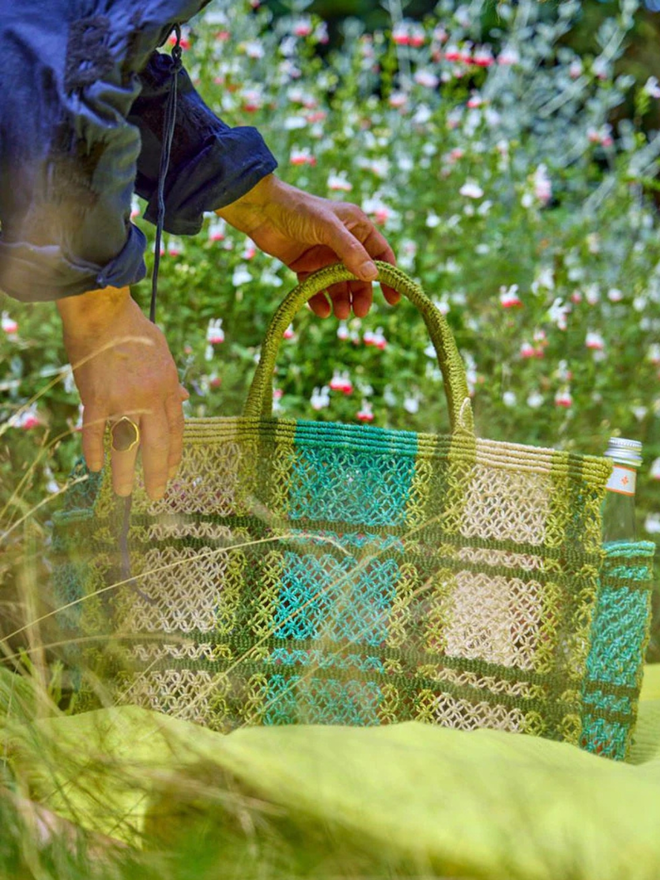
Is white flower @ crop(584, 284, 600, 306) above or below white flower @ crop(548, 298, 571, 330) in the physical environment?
above

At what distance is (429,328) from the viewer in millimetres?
→ 1428

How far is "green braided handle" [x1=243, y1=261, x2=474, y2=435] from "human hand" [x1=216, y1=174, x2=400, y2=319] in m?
0.04

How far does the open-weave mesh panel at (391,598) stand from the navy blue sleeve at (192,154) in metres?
0.34

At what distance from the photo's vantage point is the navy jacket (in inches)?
41.1

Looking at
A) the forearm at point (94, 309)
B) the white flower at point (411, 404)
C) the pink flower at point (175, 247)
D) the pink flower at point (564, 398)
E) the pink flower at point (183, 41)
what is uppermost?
the pink flower at point (183, 41)

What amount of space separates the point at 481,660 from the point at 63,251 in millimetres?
700

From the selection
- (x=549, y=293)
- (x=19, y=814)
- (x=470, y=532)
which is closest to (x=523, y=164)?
(x=549, y=293)

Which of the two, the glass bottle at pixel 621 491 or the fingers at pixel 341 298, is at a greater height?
the fingers at pixel 341 298

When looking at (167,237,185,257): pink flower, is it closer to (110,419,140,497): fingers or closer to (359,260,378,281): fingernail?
(359,260,378,281): fingernail

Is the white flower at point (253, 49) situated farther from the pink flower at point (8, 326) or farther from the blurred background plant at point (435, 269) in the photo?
the pink flower at point (8, 326)

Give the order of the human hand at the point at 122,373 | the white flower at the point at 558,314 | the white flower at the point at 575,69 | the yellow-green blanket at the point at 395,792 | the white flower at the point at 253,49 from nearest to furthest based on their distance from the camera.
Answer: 1. the yellow-green blanket at the point at 395,792
2. the human hand at the point at 122,373
3. the white flower at the point at 558,314
4. the white flower at the point at 253,49
5. the white flower at the point at 575,69

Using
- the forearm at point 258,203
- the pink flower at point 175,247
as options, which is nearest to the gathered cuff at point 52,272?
the forearm at point 258,203

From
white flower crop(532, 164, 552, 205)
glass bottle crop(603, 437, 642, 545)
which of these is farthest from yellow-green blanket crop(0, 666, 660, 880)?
white flower crop(532, 164, 552, 205)

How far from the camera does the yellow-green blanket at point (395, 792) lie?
2.73ft
